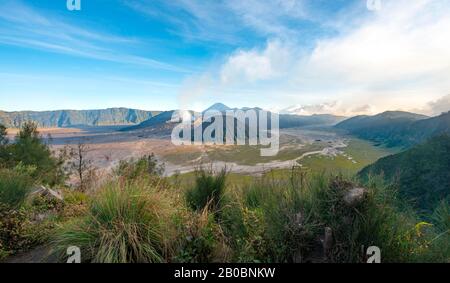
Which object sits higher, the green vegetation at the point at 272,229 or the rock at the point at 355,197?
the rock at the point at 355,197

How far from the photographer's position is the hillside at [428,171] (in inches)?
1296

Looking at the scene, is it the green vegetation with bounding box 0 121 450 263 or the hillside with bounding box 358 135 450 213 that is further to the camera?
the hillside with bounding box 358 135 450 213

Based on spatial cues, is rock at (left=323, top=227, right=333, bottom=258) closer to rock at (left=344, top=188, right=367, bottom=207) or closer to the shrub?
rock at (left=344, top=188, right=367, bottom=207)

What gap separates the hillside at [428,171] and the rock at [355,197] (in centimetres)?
2617

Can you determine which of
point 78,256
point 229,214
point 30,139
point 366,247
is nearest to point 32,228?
point 78,256

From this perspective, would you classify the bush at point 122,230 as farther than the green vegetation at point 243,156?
No

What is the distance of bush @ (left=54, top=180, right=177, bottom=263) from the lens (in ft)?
15.5

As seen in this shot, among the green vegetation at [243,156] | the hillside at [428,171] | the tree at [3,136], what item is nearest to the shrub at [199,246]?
the hillside at [428,171]

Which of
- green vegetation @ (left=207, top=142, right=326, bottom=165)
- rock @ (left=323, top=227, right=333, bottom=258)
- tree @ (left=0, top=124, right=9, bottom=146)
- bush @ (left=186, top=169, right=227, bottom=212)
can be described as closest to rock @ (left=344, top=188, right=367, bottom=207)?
rock @ (left=323, top=227, right=333, bottom=258)

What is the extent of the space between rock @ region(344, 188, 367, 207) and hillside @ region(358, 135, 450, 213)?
1030 inches

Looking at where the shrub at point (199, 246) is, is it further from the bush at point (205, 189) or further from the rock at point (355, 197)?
the bush at point (205, 189)

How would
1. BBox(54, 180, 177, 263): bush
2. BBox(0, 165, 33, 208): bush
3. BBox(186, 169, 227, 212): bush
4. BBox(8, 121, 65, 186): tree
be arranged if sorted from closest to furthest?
BBox(54, 180, 177, 263): bush < BBox(0, 165, 33, 208): bush < BBox(186, 169, 227, 212): bush < BBox(8, 121, 65, 186): tree

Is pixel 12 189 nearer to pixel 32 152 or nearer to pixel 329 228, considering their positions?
pixel 329 228
